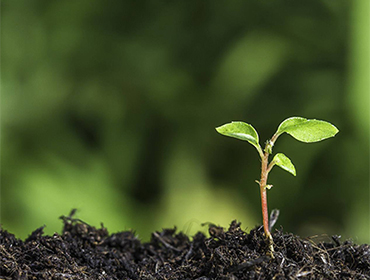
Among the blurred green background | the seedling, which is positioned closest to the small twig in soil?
the seedling

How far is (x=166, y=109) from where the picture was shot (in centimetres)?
131

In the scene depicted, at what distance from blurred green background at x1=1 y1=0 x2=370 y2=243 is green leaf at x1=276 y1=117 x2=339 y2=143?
78 centimetres

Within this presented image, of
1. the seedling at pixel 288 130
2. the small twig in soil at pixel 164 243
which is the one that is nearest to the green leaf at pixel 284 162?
the seedling at pixel 288 130

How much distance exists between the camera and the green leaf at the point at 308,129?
430 mm

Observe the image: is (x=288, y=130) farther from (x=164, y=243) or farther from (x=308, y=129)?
(x=164, y=243)

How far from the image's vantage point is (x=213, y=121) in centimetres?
130

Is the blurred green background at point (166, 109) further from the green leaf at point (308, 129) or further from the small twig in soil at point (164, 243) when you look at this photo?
the green leaf at point (308, 129)

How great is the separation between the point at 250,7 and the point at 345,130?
45cm

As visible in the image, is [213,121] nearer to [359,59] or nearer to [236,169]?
[236,169]

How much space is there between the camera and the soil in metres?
0.43

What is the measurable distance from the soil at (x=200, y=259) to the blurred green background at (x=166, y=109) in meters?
0.68

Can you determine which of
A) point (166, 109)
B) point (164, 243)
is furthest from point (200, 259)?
point (166, 109)

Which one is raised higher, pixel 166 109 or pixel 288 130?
pixel 166 109

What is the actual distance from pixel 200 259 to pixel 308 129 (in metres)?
0.22
